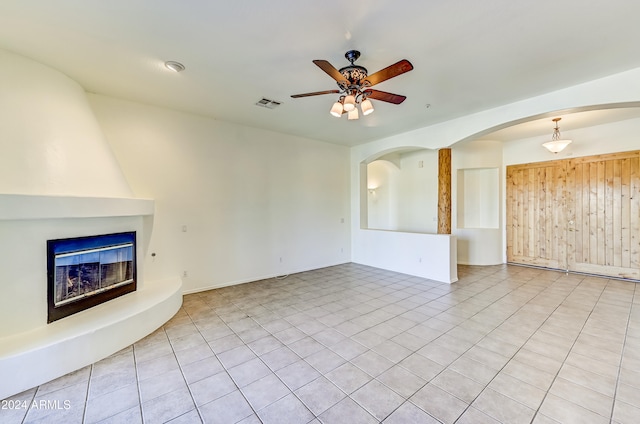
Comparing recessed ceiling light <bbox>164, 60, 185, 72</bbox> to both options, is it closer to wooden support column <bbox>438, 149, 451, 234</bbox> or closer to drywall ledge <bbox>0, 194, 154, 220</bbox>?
drywall ledge <bbox>0, 194, 154, 220</bbox>

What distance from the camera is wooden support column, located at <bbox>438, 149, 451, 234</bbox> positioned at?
16.3ft

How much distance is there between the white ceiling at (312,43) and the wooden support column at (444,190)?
136 centimetres

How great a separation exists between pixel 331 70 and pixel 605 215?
21.3ft

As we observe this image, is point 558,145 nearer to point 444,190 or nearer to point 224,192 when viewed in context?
point 444,190

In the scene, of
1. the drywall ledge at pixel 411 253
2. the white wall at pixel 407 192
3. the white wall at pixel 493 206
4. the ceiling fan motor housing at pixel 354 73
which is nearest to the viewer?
the ceiling fan motor housing at pixel 354 73

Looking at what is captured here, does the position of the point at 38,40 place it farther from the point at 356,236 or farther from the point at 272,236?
the point at 356,236

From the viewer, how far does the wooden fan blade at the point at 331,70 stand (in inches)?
84.4

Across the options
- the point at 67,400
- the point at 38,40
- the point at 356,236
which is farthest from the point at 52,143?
the point at 356,236

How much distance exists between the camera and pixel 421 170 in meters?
6.98

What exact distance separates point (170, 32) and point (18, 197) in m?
1.98

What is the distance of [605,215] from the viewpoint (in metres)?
5.19

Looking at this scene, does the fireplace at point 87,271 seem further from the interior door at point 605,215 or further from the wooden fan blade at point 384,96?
the interior door at point 605,215

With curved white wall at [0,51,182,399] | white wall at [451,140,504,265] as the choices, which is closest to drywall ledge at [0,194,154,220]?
curved white wall at [0,51,182,399]

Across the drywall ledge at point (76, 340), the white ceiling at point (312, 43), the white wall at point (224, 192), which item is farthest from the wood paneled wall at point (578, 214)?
the drywall ledge at point (76, 340)
